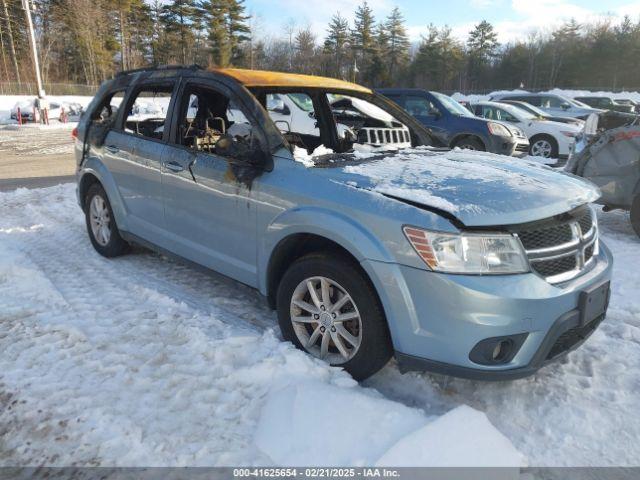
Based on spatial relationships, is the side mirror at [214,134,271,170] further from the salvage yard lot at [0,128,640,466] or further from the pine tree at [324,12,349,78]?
the pine tree at [324,12,349,78]

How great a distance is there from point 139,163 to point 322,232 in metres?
2.13

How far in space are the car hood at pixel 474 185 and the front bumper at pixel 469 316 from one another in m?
0.32

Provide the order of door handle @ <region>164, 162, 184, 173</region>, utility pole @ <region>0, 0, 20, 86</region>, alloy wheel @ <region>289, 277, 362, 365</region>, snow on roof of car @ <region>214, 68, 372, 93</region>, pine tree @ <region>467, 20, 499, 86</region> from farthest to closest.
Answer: pine tree @ <region>467, 20, 499, 86</region> < utility pole @ <region>0, 0, 20, 86</region> < door handle @ <region>164, 162, 184, 173</region> < snow on roof of car @ <region>214, 68, 372, 93</region> < alloy wheel @ <region>289, 277, 362, 365</region>

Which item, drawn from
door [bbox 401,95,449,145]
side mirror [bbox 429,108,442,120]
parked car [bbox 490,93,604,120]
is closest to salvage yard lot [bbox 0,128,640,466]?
door [bbox 401,95,449,145]

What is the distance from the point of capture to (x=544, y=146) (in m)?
13.1

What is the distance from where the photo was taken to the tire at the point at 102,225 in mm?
4754

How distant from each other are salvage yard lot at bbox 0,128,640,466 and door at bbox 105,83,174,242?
0.62 m

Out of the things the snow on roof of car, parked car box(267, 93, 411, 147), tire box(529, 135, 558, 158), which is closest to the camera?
the snow on roof of car

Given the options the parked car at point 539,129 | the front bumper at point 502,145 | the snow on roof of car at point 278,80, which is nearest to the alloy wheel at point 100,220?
the snow on roof of car at point 278,80

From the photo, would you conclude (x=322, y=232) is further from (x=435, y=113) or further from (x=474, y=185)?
(x=435, y=113)

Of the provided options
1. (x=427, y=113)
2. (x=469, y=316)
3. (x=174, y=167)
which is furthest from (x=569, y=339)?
(x=427, y=113)

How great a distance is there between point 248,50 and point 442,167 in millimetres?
61859

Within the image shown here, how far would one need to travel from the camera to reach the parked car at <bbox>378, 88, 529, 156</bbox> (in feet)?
33.5

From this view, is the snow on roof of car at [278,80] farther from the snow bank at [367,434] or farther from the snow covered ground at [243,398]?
the snow bank at [367,434]
